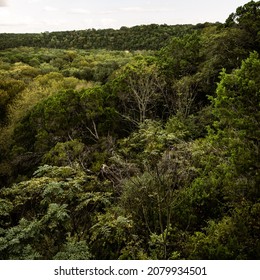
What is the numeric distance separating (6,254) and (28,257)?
1.74 feet

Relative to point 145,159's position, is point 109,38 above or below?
above

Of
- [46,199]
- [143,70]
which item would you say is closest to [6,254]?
[46,199]

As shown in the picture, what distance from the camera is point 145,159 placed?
31.5 feet

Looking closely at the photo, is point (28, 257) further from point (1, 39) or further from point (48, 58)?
point (1, 39)

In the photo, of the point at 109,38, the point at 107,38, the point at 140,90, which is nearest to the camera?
the point at 140,90

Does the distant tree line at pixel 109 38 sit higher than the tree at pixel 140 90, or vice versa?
the distant tree line at pixel 109 38

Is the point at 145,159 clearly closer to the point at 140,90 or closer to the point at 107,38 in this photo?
the point at 140,90

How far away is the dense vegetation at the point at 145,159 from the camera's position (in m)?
6.89

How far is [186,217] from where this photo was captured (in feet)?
28.1

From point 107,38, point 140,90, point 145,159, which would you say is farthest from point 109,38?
point 145,159

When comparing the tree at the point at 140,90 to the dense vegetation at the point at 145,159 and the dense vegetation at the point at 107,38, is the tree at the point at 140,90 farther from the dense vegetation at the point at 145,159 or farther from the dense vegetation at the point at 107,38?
the dense vegetation at the point at 107,38

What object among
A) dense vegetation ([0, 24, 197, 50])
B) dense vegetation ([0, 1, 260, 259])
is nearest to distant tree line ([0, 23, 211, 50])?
dense vegetation ([0, 24, 197, 50])

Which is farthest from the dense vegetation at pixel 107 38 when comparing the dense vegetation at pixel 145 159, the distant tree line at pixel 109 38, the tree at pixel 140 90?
the tree at pixel 140 90

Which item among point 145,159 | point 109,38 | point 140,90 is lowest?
point 145,159
